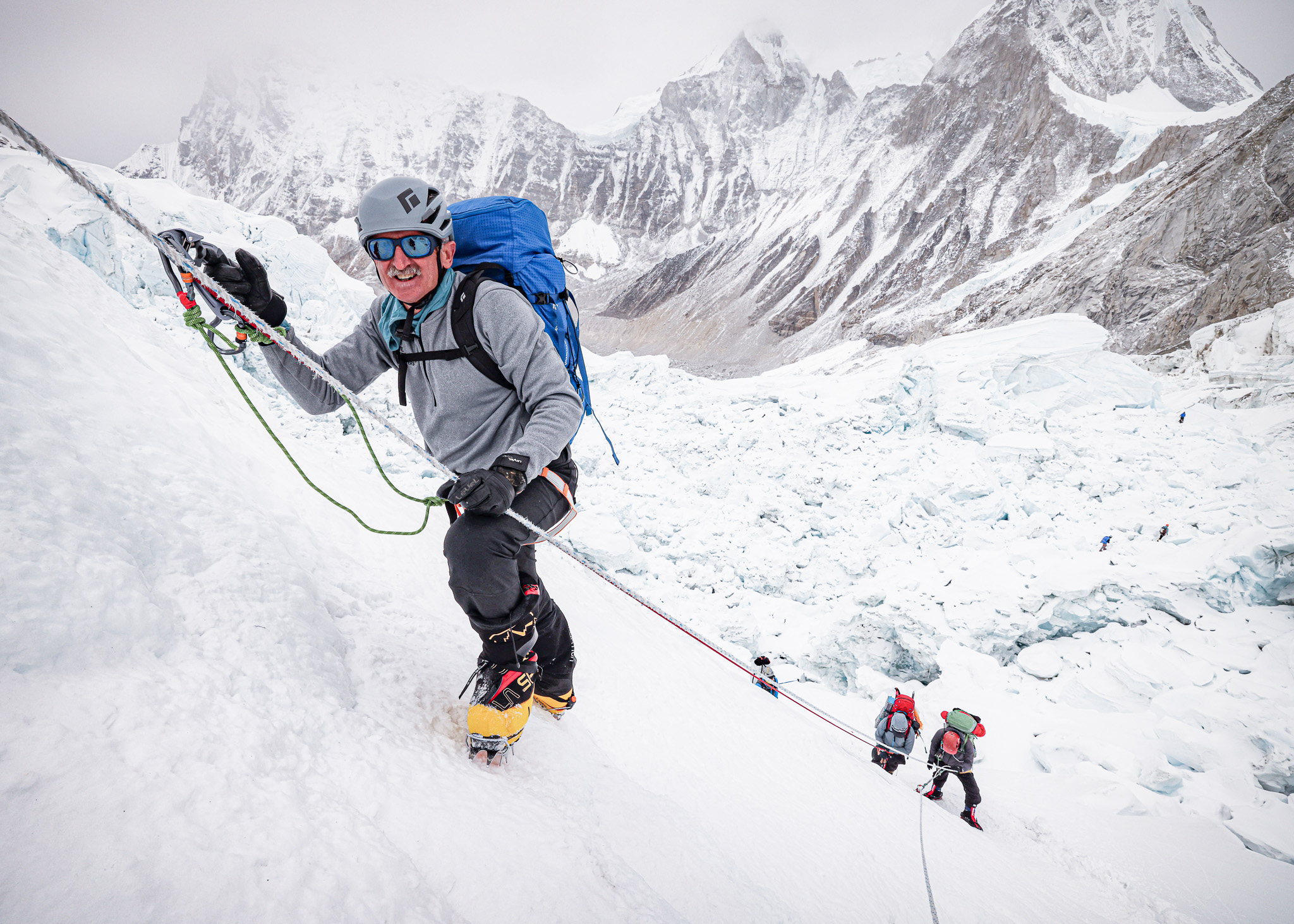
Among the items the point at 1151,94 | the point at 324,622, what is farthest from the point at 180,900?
the point at 1151,94

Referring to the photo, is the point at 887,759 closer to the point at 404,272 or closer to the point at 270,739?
the point at 270,739

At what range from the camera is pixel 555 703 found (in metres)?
2.33

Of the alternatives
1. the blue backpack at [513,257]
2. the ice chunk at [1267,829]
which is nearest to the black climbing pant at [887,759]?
the ice chunk at [1267,829]

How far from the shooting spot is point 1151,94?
57.2 meters

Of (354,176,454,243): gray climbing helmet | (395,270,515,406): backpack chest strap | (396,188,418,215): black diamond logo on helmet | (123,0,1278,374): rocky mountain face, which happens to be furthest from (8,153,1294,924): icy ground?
(123,0,1278,374): rocky mountain face

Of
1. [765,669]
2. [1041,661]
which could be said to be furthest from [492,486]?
[1041,661]

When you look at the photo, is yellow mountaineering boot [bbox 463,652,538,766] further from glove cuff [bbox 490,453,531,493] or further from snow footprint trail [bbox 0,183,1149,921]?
glove cuff [bbox 490,453,531,493]

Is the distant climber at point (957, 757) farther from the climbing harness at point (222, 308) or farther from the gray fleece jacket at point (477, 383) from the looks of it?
the gray fleece jacket at point (477, 383)

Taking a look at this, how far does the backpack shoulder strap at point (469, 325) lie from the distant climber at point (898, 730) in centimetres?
548

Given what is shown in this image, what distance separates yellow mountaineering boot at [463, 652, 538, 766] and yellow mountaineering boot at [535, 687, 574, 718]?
0.41 meters

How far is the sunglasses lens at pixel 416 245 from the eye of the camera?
70.0 inches

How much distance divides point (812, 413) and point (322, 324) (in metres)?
10.2

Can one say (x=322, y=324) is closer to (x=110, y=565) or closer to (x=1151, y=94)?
(x=110, y=565)

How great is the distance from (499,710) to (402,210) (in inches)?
65.7
